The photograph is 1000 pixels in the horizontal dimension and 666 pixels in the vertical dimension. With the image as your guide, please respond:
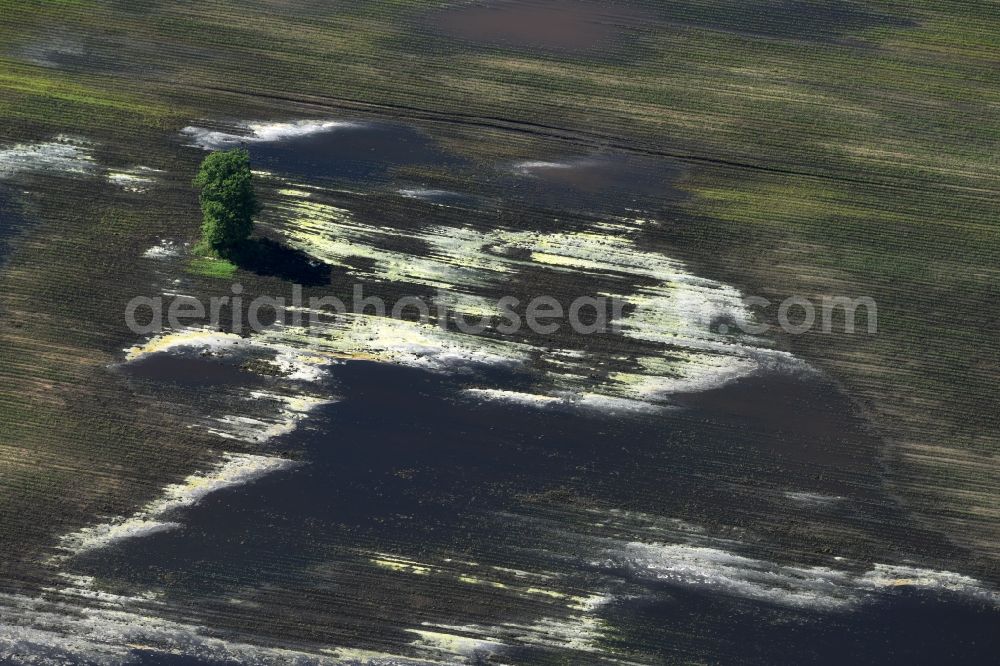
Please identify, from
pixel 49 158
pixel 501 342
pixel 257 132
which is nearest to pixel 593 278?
pixel 501 342

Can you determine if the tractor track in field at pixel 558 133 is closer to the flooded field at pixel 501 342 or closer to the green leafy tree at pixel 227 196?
the flooded field at pixel 501 342

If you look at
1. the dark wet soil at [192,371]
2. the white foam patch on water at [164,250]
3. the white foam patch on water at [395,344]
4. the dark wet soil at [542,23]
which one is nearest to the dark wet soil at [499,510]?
the white foam patch on water at [395,344]

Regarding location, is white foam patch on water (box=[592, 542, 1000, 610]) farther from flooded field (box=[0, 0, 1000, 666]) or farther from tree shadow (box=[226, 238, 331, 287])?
tree shadow (box=[226, 238, 331, 287])

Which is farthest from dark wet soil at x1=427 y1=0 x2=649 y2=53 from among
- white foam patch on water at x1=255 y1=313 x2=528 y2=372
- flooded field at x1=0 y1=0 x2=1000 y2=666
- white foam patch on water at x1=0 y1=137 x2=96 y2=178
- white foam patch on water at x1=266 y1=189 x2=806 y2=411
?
white foam patch on water at x1=255 y1=313 x2=528 y2=372

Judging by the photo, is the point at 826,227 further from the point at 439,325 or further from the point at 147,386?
the point at 147,386

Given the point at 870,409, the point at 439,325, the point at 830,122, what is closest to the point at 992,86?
the point at 830,122

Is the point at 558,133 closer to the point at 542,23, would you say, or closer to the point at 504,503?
the point at 542,23
